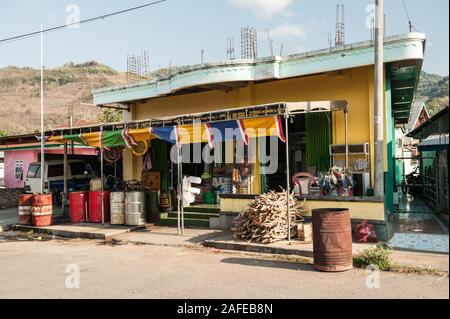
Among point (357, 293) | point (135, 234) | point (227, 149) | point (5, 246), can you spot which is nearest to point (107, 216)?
point (135, 234)

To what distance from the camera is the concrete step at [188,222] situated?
13672mm

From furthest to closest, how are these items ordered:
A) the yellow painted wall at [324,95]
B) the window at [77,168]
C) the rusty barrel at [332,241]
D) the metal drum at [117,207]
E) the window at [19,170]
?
the window at [19,170]
the window at [77,168]
the metal drum at [117,207]
the yellow painted wall at [324,95]
the rusty barrel at [332,241]

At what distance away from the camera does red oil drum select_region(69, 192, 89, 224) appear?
50.2 ft

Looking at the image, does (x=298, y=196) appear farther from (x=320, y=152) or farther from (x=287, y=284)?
(x=287, y=284)

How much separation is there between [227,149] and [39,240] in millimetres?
6668

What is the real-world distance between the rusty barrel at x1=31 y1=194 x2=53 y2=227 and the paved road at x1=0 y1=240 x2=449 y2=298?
4.35 m

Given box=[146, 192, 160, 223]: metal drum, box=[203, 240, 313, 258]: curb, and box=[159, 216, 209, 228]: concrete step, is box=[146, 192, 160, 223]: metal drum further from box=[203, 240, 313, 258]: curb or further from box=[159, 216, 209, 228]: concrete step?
box=[203, 240, 313, 258]: curb

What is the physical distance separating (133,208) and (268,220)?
529 cm

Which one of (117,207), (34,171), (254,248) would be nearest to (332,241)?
(254,248)

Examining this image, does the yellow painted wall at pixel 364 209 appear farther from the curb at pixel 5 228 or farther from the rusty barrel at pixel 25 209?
the curb at pixel 5 228

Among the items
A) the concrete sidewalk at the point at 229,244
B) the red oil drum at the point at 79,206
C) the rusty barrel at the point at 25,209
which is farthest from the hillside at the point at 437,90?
the rusty barrel at the point at 25,209

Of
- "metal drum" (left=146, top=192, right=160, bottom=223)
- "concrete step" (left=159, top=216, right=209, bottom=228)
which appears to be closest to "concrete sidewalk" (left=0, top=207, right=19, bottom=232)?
"metal drum" (left=146, top=192, right=160, bottom=223)

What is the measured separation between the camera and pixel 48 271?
338 inches

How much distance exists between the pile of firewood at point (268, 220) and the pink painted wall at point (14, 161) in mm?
20602
